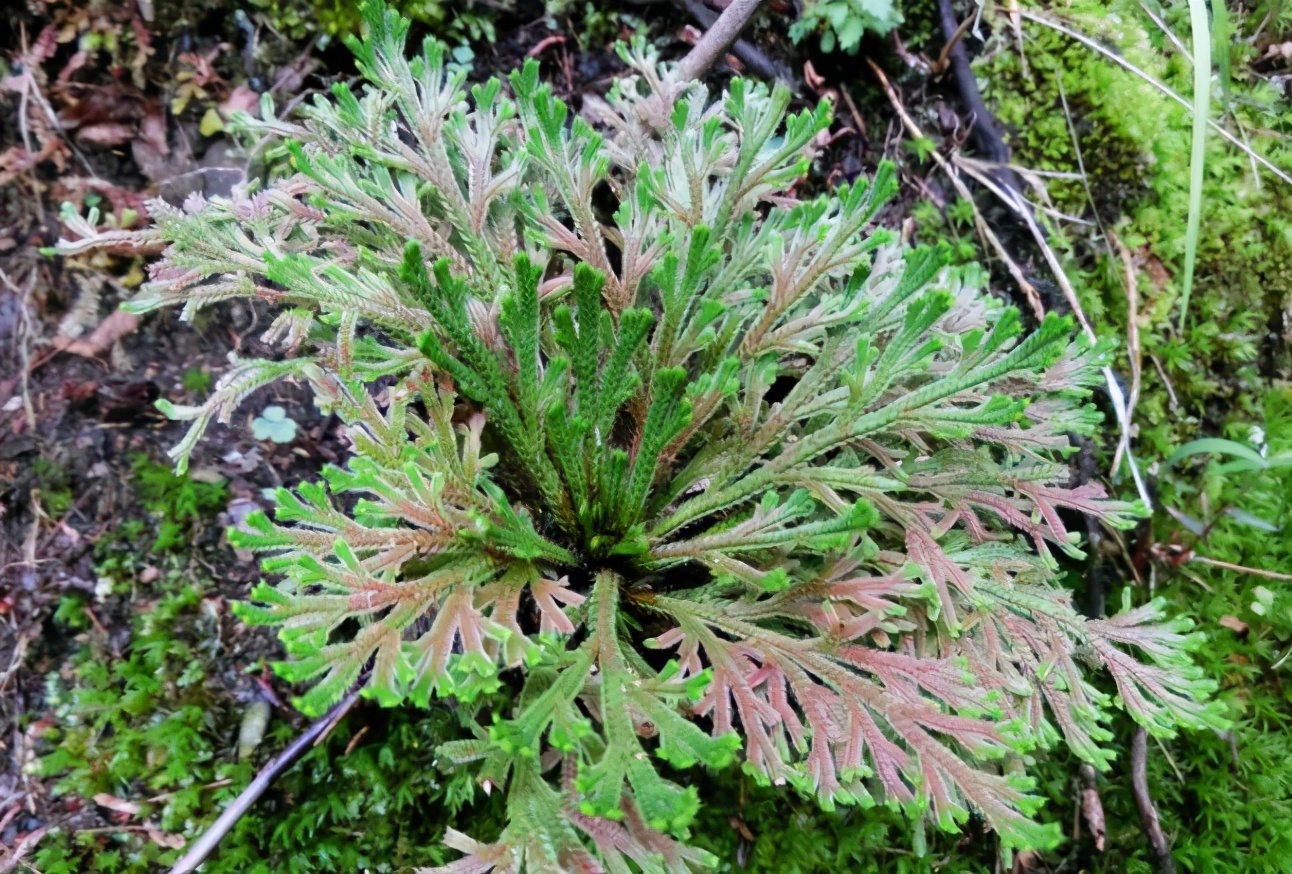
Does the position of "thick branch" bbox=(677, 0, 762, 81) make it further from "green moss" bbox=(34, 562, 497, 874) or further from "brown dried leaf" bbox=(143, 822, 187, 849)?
"brown dried leaf" bbox=(143, 822, 187, 849)

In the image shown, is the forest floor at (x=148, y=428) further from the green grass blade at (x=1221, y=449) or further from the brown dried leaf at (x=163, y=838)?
the green grass blade at (x=1221, y=449)

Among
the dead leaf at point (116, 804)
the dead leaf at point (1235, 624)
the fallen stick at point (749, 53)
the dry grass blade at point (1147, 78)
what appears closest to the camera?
the dead leaf at point (116, 804)

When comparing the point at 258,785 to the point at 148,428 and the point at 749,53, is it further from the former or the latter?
the point at 749,53

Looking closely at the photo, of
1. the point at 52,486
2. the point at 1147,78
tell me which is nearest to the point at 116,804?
the point at 52,486

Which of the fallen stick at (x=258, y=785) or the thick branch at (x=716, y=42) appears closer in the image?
the fallen stick at (x=258, y=785)

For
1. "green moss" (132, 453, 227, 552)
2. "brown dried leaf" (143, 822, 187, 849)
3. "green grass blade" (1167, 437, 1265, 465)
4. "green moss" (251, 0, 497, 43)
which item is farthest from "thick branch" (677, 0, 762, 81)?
Result: "brown dried leaf" (143, 822, 187, 849)

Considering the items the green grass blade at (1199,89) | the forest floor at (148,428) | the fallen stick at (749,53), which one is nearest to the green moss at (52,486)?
the forest floor at (148,428)

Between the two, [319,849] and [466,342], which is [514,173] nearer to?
[466,342]

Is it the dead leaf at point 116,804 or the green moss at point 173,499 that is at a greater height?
the green moss at point 173,499
